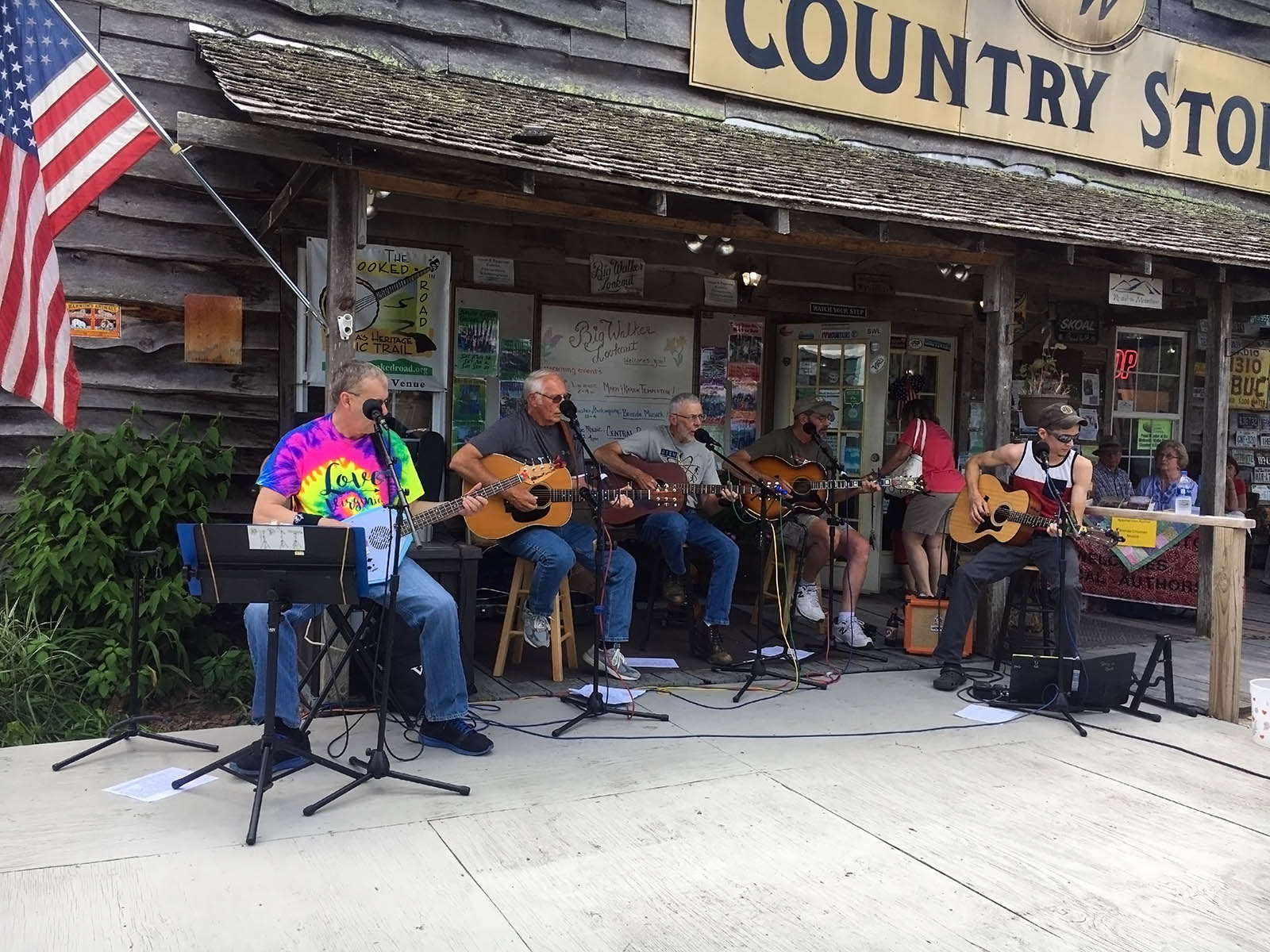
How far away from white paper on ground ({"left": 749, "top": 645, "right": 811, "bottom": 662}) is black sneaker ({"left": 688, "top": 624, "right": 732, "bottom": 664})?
0.85 feet

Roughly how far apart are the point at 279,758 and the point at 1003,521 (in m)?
4.03

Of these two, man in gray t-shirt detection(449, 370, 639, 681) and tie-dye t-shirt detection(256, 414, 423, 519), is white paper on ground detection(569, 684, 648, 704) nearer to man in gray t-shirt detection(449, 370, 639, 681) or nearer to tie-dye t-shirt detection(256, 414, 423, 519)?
man in gray t-shirt detection(449, 370, 639, 681)

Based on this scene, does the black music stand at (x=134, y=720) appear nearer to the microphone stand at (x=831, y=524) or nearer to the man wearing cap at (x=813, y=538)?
the microphone stand at (x=831, y=524)

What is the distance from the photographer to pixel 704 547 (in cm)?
615

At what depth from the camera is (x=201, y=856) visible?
10.6ft

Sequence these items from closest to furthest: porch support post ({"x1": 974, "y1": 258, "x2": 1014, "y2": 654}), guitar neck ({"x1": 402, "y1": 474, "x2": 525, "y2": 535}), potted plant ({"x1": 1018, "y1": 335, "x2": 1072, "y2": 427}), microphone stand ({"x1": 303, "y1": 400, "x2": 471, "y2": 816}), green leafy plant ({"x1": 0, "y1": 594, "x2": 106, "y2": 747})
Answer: microphone stand ({"x1": 303, "y1": 400, "x2": 471, "y2": 816})
guitar neck ({"x1": 402, "y1": 474, "x2": 525, "y2": 535})
green leafy plant ({"x1": 0, "y1": 594, "x2": 106, "y2": 747})
porch support post ({"x1": 974, "y1": 258, "x2": 1014, "y2": 654})
potted plant ({"x1": 1018, "y1": 335, "x2": 1072, "y2": 427})

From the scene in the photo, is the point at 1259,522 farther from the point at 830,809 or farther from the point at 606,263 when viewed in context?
the point at 830,809

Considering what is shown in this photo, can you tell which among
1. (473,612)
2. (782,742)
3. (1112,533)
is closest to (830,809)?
(782,742)

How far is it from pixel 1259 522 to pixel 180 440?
10.1 meters

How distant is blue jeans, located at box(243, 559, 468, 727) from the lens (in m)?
3.96

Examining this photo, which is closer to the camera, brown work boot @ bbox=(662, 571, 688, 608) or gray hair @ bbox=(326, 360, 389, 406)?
gray hair @ bbox=(326, 360, 389, 406)

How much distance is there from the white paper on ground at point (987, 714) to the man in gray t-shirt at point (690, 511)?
1401 millimetres

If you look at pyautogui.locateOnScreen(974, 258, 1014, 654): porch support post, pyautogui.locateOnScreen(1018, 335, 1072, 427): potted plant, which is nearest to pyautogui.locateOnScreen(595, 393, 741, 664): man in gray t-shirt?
pyautogui.locateOnScreen(974, 258, 1014, 654): porch support post

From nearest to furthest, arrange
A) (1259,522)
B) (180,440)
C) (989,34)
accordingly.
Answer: (180,440) < (989,34) < (1259,522)
